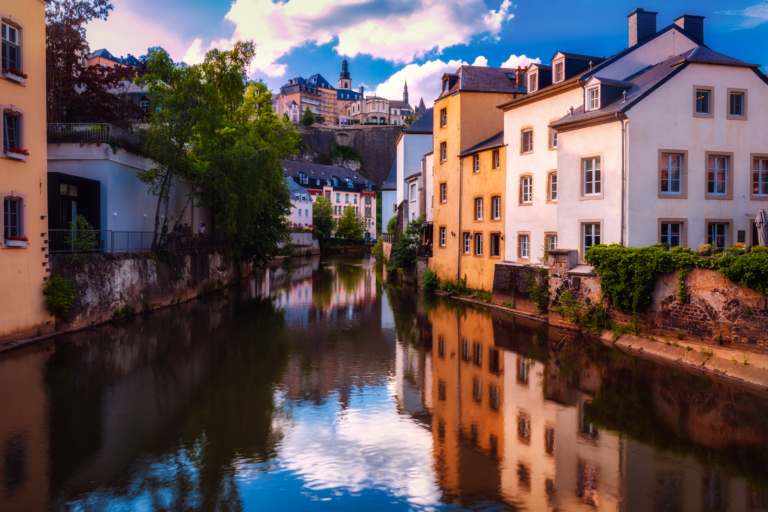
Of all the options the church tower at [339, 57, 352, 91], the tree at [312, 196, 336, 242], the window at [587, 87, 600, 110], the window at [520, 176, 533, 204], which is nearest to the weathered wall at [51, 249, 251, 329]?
the window at [520, 176, 533, 204]

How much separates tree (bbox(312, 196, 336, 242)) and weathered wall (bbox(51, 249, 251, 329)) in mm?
51352

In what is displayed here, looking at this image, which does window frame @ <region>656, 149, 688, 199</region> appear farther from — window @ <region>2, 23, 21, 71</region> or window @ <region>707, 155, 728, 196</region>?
window @ <region>2, 23, 21, 71</region>

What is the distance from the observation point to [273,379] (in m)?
13.5

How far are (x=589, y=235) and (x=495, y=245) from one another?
8.34m

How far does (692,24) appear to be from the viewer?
24.2 metres

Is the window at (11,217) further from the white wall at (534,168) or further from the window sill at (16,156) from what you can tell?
the white wall at (534,168)

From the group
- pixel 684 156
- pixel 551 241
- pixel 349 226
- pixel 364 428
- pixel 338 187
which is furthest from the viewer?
pixel 338 187

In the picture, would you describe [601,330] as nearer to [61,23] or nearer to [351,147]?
[61,23]

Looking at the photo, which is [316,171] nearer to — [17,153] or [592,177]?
[592,177]

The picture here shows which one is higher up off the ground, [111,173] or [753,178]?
[111,173]

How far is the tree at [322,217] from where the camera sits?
83188 millimetres

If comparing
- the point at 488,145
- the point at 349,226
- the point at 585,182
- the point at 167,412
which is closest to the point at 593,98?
the point at 585,182

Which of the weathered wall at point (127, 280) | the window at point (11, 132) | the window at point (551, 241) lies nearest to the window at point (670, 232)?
the window at point (551, 241)

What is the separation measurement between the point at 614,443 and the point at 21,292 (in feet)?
50.4
